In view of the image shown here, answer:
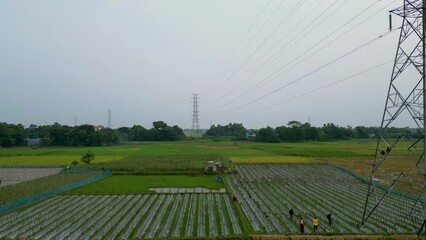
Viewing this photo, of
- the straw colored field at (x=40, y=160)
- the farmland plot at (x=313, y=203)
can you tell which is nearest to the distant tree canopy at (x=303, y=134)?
the straw colored field at (x=40, y=160)

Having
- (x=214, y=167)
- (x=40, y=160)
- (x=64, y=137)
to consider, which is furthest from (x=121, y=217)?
(x=64, y=137)

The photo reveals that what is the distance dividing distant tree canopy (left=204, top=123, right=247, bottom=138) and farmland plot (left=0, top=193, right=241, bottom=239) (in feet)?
443

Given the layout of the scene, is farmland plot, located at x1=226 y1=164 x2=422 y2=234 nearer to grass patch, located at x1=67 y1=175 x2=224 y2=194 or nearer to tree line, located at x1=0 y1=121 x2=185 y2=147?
grass patch, located at x1=67 y1=175 x2=224 y2=194

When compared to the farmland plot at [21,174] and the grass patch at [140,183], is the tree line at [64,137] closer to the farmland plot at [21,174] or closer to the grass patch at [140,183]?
the farmland plot at [21,174]

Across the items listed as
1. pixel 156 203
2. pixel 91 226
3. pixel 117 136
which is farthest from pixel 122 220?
pixel 117 136

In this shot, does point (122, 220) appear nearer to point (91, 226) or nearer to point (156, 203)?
point (91, 226)

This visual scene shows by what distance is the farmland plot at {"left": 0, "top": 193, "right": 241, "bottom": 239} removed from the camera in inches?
709

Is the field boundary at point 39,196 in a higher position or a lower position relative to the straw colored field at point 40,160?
lower

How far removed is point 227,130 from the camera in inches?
6673

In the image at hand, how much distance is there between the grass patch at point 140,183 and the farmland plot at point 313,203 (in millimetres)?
2839

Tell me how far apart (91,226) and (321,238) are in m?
11.7

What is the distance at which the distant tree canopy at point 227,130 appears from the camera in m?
164

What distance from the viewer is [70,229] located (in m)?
18.8

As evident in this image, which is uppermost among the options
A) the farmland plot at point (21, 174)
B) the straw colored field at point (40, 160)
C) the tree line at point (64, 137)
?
the tree line at point (64, 137)
